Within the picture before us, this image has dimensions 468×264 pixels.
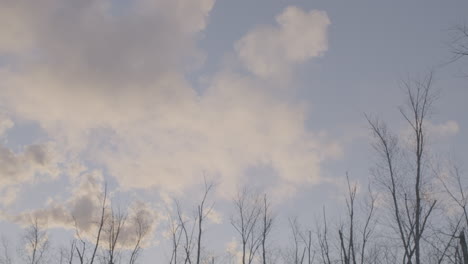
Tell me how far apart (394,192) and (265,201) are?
15.7 meters

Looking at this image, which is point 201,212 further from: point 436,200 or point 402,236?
point 436,200

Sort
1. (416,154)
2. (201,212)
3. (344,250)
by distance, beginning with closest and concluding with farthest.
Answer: (416,154), (344,250), (201,212)

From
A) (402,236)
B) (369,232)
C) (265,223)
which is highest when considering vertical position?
(265,223)

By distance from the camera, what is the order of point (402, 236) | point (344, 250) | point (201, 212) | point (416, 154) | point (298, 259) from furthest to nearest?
1. point (298, 259)
2. point (201, 212)
3. point (344, 250)
4. point (402, 236)
5. point (416, 154)

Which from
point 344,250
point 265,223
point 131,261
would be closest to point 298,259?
point 265,223

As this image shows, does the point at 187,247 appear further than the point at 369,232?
Yes

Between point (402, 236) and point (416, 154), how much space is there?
4909 millimetres

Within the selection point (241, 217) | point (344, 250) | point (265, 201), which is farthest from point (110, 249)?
point (344, 250)

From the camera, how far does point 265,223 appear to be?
1394 inches

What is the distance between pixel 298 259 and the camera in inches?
1508

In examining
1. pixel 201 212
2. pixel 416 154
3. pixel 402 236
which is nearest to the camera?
pixel 416 154

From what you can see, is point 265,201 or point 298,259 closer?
point 265,201

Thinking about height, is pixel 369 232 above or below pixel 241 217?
below

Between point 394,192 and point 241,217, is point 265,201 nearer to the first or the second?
point 241,217
